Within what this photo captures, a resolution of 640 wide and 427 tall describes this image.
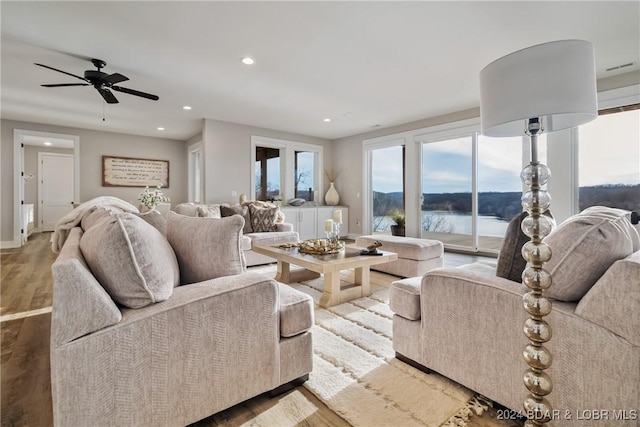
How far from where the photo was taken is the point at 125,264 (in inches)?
42.1

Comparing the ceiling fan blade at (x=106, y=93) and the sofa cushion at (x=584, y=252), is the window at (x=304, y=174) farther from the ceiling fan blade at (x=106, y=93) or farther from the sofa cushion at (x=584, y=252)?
the sofa cushion at (x=584, y=252)

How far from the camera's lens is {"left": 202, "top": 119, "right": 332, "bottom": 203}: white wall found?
5.48 meters

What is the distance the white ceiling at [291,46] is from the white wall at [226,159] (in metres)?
0.88

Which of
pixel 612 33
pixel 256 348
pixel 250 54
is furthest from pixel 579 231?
pixel 250 54

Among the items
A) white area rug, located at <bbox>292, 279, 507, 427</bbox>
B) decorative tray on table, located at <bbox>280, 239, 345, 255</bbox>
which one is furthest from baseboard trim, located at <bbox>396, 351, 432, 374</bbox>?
decorative tray on table, located at <bbox>280, 239, 345, 255</bbox>

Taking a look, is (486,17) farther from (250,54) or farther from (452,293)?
(452,293)

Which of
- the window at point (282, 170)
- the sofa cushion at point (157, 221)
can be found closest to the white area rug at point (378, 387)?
the sofa cushion at point (157, 221)

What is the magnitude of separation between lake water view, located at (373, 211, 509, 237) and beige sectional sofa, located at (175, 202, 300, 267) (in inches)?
108

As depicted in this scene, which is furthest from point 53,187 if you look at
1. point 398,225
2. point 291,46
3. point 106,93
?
point 398,225

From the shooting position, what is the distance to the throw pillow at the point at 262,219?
4.60 m

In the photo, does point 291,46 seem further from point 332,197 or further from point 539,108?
point 332,197

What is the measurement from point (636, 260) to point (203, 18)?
9.92 feet

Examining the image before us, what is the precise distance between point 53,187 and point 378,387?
1062 cm

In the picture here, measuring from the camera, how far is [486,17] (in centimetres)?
241
